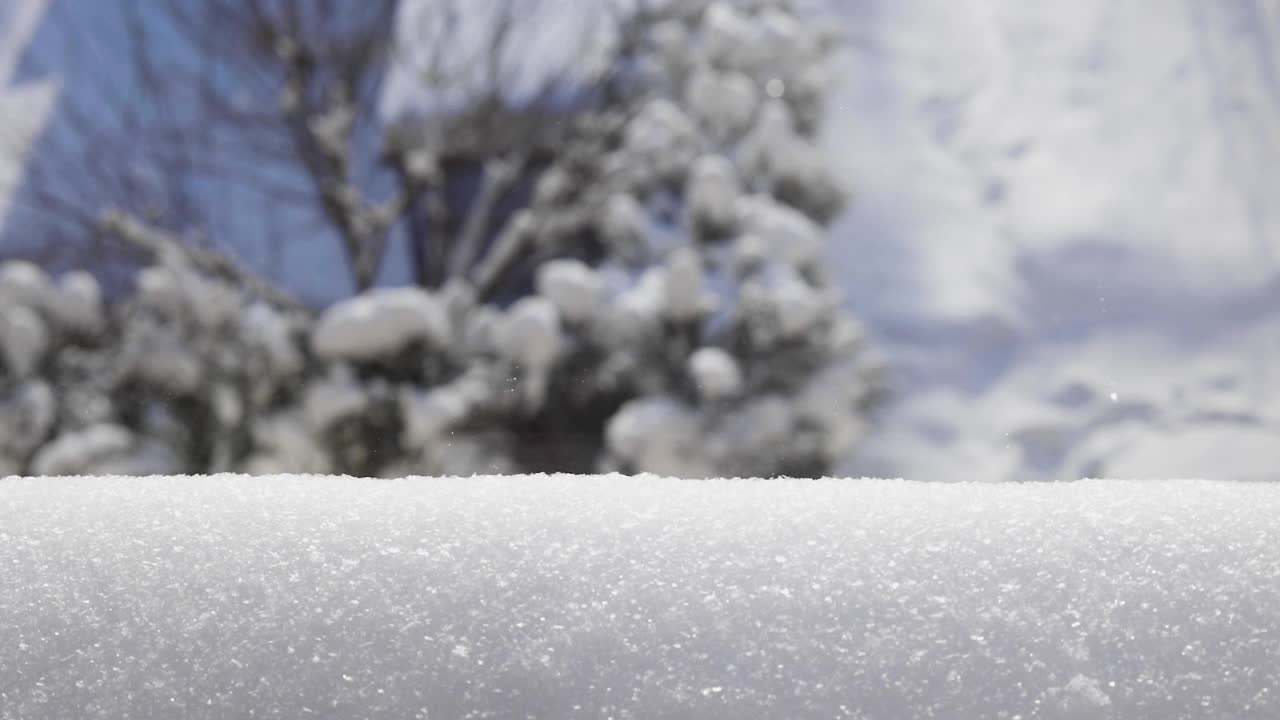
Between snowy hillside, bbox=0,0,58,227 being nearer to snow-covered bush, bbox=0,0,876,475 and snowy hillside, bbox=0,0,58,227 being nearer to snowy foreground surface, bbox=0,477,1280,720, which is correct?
snow-covered bush, bbox=0,0,876,475

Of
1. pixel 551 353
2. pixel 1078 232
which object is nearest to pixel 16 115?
pixel 551 353

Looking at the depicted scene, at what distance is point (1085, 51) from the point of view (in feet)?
16.5

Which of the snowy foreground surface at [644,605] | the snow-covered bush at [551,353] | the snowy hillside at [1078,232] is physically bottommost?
the snowy foreground surface at [644,605]

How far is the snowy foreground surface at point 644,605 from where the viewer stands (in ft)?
0.78

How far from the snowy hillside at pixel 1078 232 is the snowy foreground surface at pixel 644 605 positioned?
158 inches

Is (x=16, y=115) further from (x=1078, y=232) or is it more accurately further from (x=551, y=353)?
(x=1078, y=232)

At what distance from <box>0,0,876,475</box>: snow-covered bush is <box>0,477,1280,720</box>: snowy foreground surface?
8.02 ft

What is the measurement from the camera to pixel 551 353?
2.91m

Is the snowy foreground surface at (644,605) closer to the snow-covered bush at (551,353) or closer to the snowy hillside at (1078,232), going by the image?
the snow-covered bush at (551,353)

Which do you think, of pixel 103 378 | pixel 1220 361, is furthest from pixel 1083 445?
pixel 103 378

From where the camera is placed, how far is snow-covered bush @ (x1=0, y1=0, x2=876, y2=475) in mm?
2867

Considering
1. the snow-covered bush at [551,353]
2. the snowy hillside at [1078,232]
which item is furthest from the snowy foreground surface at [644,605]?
the snowy hillside at [1078,232]

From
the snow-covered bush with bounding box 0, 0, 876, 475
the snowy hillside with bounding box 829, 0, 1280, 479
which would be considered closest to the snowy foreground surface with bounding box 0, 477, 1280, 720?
the snow-covered bush with bounding box 0, 0, 876, 475

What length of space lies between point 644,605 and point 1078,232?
514cm
